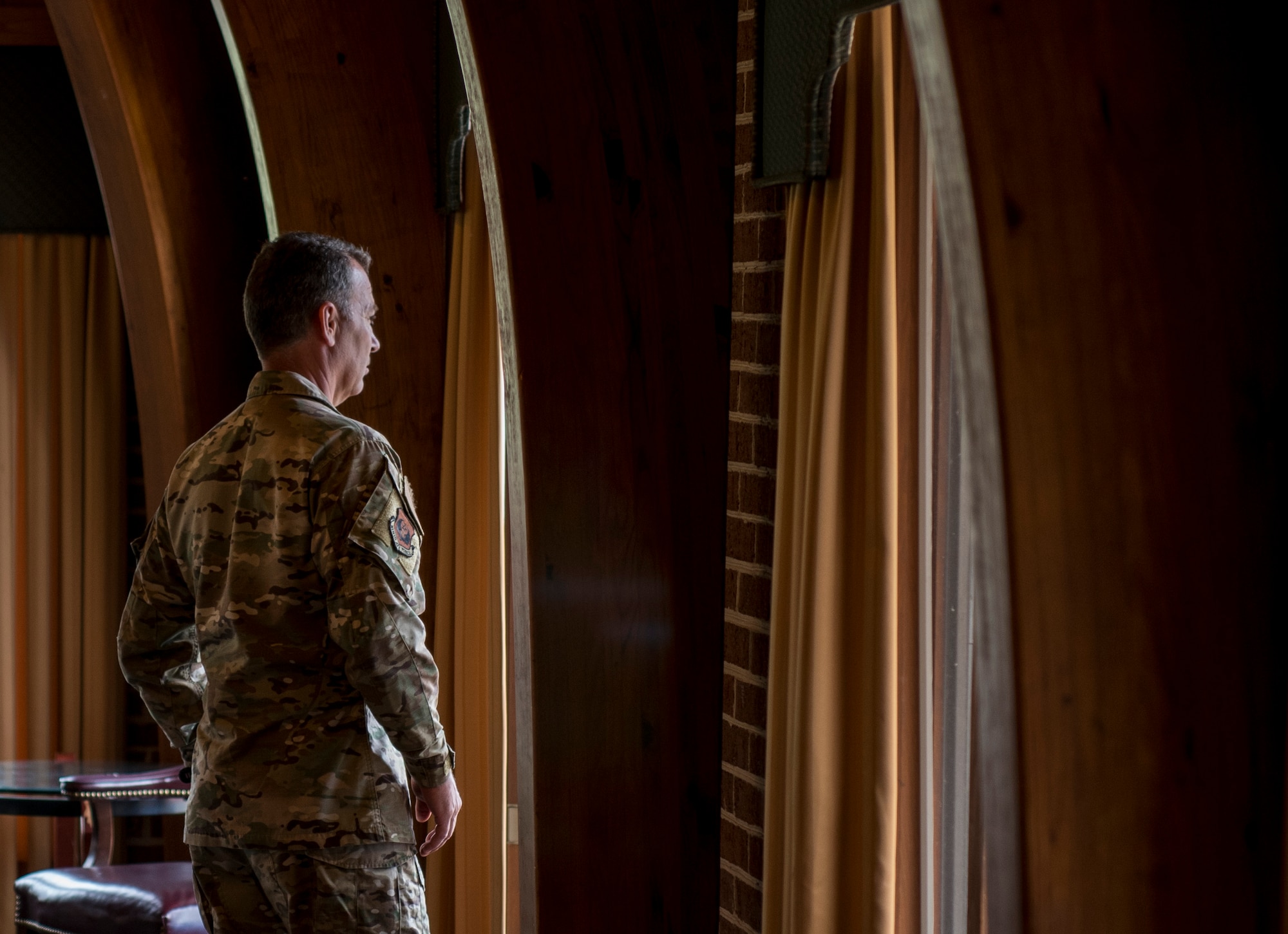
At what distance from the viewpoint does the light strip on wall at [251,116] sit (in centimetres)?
312

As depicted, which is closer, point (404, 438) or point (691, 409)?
point (691, 409)

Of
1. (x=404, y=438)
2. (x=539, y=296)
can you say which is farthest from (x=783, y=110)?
(x=404, y=438)

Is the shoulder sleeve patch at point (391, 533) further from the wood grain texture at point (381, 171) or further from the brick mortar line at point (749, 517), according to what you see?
the wood grain texture at point (381, 171)

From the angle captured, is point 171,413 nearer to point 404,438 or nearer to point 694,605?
point 404,438

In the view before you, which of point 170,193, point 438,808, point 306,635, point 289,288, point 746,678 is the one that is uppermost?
point 170,193

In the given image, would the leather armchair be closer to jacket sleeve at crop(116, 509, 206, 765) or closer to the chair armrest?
the chair armrest

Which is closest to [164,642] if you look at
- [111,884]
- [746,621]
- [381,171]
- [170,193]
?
[746,621]

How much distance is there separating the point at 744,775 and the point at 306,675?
2.45 ft

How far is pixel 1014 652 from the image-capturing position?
0.95m

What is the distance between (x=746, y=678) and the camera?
227 cm

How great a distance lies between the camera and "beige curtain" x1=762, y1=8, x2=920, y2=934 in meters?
1.88

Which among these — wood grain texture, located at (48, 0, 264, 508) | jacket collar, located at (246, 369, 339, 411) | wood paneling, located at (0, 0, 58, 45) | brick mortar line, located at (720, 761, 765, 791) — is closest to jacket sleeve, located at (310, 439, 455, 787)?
jacket collar, located at (246, 369, 339, 411)

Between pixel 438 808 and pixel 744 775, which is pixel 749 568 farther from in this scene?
pixel 438 808

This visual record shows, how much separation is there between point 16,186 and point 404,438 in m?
2.11
